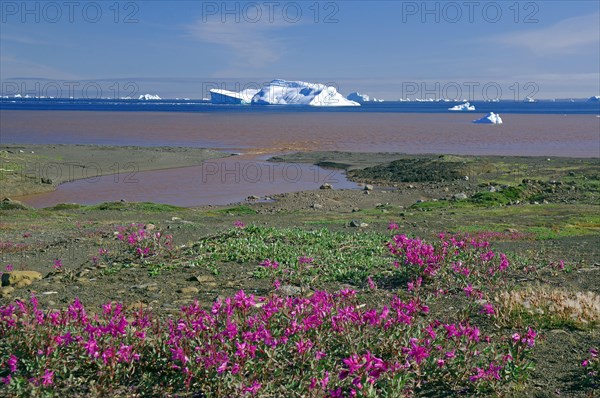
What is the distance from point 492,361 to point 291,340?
199cm

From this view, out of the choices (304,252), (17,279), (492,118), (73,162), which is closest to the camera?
(17,279)

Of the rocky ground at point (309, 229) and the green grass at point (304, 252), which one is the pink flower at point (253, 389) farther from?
the green grass at point (304, 252)

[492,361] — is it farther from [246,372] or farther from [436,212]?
[436,212]

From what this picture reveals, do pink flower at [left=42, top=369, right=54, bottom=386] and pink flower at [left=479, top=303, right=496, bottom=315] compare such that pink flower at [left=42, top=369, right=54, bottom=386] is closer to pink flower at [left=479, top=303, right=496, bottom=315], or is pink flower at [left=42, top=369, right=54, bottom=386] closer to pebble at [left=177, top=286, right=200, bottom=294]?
pebble at [left=177, top=286, right=200, bottom=294]

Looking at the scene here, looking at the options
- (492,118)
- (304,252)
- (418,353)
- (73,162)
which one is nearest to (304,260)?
(304,252)

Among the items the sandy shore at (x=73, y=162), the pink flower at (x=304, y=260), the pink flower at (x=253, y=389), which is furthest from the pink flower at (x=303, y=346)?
the sandy shore at (x=73, y=162)

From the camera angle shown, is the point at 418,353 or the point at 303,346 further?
the point at 303,346

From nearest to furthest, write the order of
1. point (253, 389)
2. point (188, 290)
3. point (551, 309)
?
point (253, 389)
point (551, 309)
point (188, 290)

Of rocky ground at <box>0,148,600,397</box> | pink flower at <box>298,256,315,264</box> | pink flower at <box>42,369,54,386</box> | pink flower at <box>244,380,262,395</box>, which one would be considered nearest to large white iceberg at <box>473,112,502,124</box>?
rocky ground at <box>0,148,600,397</box>

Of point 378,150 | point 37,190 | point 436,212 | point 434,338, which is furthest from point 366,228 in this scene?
point 378,150

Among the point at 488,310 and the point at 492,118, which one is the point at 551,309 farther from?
the point at 492,118

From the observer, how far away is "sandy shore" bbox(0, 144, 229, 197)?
3812 centimetres

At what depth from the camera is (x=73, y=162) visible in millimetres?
49906

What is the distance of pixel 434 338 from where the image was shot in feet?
20.6
